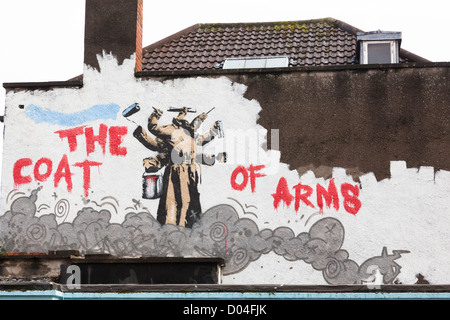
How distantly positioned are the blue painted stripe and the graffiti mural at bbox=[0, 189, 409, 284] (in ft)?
5.16

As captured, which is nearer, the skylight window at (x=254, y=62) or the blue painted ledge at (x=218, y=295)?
the blue painted ledge at (x=218, y=295)

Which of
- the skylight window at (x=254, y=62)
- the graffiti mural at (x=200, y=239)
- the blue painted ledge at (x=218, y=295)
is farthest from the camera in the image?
the skylight window at (x=254, y=62)

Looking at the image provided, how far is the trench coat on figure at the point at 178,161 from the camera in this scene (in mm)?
14078

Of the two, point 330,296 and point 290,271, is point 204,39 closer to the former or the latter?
point 290,271

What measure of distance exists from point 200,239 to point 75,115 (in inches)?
148

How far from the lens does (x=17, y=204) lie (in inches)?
570

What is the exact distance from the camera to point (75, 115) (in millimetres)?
14727

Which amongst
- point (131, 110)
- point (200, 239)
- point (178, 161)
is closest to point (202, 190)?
point (178, 161)

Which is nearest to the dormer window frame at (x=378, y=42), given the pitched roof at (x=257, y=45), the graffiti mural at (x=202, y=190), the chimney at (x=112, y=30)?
the pitched roof at (x=257, y=45)

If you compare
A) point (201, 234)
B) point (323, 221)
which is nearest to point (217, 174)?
point (201, 234)

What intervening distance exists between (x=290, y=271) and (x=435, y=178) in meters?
3.37

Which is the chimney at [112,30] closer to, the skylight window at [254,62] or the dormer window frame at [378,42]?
the skylight window at [254,62]

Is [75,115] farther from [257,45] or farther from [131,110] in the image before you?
[257,45]

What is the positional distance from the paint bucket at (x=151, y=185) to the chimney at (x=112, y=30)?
7.96ft
